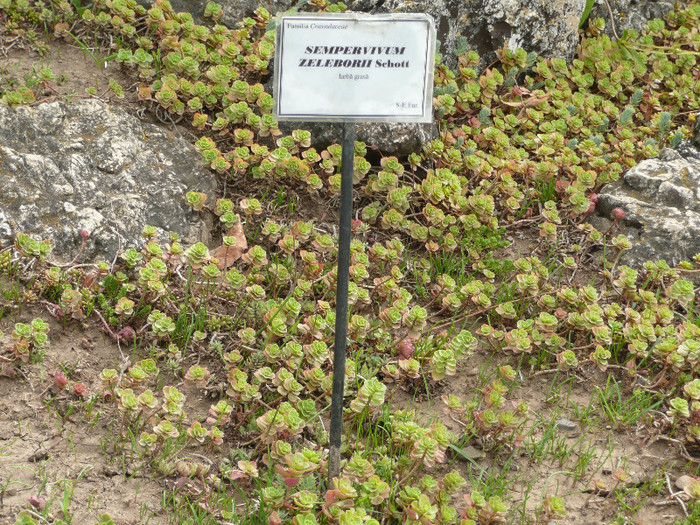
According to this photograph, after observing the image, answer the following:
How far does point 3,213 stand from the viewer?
136 inches

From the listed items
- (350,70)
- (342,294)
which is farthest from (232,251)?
(350,70)

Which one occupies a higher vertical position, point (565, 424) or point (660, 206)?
point (660, 206)

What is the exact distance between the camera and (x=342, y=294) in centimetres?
257

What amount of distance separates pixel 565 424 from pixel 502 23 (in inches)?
116

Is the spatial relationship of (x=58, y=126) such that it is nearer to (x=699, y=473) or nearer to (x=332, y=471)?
(x=332, y=471)

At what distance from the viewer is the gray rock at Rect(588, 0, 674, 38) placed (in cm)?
566

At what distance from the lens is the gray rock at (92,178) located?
351 centimetres

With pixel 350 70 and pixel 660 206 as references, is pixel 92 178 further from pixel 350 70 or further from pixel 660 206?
pixel 660 206

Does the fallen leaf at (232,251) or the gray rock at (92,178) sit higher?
the gray rock at (92,178)

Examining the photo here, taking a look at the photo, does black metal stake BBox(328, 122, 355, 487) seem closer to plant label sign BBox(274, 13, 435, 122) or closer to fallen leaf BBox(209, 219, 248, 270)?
plant label sign BBox(274, 13, 435, 122)

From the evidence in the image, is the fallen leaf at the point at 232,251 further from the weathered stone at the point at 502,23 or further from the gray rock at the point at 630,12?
the gray rock at the point at 630,12

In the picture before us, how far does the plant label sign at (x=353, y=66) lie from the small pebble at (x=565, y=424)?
1499mm

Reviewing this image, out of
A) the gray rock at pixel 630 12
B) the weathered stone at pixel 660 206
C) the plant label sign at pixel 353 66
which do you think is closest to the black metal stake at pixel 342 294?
the plant label sign at pixel 353 66

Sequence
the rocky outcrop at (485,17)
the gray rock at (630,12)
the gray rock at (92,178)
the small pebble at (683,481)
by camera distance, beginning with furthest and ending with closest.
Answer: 1. the gray rock at (630,12)
2. the rocky outcrop at (485,17)
3. the gray rock at (92,178)
4. the small pebble at (683,481)
